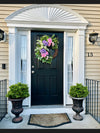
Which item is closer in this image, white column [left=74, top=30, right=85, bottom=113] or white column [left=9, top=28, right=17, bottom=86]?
white column [left=9, top=28, right=17, bottom=86]

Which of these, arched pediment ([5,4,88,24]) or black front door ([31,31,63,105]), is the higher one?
arched pediment ([5,4,88,24])

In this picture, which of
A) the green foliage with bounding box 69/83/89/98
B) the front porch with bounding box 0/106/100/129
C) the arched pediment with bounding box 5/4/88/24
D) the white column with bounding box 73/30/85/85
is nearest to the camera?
the front porch with bounding box 0/106/100/129

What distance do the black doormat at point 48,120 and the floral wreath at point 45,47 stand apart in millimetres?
1346

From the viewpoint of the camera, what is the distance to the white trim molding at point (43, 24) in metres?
2.42

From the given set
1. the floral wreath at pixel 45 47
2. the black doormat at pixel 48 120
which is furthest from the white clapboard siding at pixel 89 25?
the black doormat at pixel 48 120

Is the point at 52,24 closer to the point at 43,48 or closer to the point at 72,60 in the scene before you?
the point at 43,48

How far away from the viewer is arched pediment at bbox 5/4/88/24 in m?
2.41

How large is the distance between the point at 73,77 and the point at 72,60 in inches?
18.4

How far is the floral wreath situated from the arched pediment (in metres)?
0.44

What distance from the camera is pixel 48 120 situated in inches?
87.3

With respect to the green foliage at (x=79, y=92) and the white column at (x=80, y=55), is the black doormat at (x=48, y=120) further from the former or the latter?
the white column at (x=80, y=55)

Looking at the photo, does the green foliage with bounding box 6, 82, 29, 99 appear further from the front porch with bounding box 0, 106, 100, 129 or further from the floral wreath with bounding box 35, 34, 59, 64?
the floral wreath with bounding box 35, 34, 59, 64

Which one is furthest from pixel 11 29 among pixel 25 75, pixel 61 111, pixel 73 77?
pixel 61 111

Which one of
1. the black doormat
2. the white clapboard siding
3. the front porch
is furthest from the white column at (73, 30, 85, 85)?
the black doormat
